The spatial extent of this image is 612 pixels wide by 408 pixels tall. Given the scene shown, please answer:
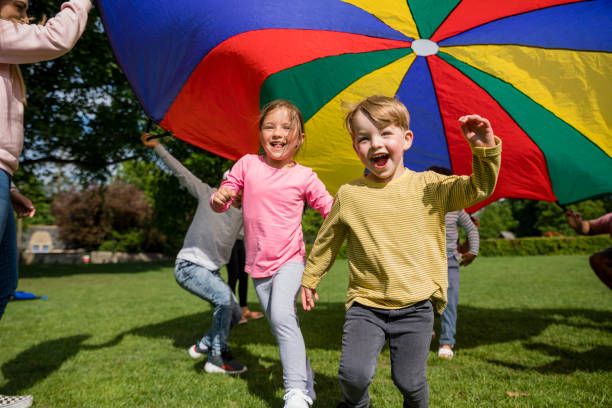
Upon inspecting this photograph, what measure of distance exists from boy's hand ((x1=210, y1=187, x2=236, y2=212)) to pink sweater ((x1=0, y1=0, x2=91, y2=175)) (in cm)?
127

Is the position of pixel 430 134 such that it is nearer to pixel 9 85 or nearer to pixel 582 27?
pixel 582 27

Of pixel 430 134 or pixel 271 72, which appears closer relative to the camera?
pixel 271 72

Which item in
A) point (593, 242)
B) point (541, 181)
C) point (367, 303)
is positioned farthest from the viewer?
point (593, 242)

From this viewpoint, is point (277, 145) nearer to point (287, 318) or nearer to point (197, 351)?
point (287, 318)

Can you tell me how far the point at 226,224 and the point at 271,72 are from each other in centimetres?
155

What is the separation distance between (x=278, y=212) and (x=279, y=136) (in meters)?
0.59

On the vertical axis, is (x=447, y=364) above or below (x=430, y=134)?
below

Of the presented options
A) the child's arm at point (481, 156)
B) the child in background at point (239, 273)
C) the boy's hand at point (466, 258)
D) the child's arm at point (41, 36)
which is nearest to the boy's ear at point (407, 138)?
the child's arm at point (481, 156)

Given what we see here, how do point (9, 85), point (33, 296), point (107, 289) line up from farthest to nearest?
point (107, 289) < point (33, 296) < point (9, 85)

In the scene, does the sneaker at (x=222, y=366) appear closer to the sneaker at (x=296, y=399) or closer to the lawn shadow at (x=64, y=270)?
the sneaker at (x=296, y=399)

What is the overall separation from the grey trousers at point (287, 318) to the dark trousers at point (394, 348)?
1.44ft

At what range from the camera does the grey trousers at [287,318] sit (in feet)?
8.49

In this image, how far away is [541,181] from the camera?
4.34m

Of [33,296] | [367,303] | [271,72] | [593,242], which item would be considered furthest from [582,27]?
[593,242]
